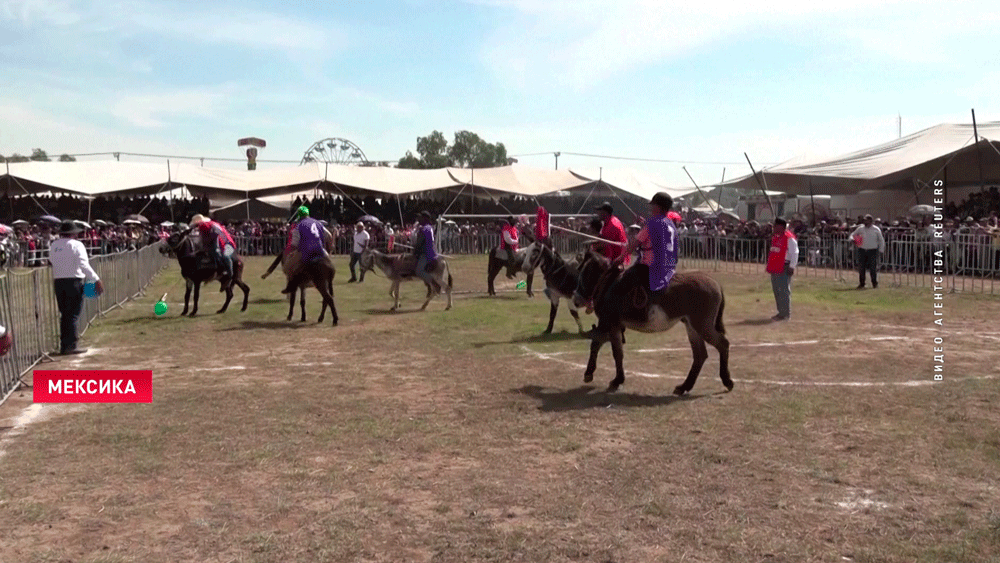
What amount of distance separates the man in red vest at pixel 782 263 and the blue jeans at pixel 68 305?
1081 centimetres

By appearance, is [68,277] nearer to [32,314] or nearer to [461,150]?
[32,314]

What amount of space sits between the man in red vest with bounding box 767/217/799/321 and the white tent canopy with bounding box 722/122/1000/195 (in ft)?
51.1

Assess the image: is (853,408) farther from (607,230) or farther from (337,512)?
(337,512)

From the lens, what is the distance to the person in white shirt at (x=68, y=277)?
11.8 meters

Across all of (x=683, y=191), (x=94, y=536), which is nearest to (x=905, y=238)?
(x=94, y=536)

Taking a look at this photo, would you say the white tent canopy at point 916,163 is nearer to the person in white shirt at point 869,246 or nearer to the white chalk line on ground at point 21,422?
the person in white shirt at point 869,246

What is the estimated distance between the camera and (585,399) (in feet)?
29.5

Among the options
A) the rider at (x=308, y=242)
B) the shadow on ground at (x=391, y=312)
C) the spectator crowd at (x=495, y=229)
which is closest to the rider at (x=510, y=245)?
the spectator crowd at (x=495, y=229)

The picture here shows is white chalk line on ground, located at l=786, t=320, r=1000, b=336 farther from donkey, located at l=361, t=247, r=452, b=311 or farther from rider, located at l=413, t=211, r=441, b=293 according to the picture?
rider, located at l=413, t=211, r=441, b=293

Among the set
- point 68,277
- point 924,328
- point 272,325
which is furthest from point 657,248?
point 272,325

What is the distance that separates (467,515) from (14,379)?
21.8ft

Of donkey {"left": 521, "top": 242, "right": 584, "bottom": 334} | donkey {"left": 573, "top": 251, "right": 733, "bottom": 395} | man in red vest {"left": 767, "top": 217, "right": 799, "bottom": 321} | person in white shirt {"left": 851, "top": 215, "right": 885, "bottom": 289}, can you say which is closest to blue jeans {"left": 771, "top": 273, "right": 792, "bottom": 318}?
man in red vest {"left": 767, "top": 217, "right": 799, "bottom": 321}

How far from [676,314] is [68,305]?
8259mm

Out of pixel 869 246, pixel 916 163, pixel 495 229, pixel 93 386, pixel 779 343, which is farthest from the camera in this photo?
pixel 495 229
